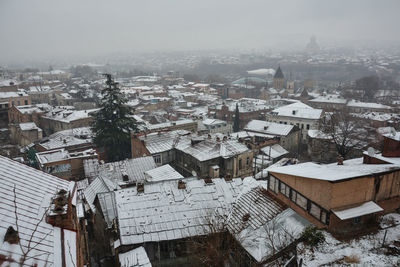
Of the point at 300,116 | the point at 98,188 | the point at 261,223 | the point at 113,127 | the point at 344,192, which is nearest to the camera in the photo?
the point at 344,192

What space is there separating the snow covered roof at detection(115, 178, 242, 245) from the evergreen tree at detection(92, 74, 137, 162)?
21524 millimetres

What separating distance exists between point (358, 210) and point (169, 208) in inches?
387

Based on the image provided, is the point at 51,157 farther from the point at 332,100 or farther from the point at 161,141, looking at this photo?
the point at 332,100

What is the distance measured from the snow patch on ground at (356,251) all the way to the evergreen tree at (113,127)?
30.4m

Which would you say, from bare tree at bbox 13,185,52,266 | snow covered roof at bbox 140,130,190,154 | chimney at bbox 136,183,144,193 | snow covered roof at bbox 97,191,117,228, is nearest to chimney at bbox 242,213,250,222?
chimney at bbox 136,183,144,193

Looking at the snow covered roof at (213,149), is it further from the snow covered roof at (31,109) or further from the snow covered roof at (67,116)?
the snow covered roof at (31,109)

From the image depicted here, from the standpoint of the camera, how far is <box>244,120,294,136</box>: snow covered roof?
45.1 meters

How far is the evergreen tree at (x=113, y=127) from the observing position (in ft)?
126

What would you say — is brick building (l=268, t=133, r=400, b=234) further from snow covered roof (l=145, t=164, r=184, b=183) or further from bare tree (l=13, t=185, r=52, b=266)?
bare tree (l=13, t=185, r=52, b=266)

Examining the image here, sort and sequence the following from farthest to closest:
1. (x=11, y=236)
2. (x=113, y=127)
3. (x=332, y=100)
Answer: (x=332, y=100), (x=113, y=127), (x=11, y=236)

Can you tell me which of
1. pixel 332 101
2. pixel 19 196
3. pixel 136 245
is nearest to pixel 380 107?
pixel 332 101

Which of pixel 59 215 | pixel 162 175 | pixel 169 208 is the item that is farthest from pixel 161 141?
pixel 59 215

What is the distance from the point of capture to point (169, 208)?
1683 cm

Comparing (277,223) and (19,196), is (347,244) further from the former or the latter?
(19,196)
